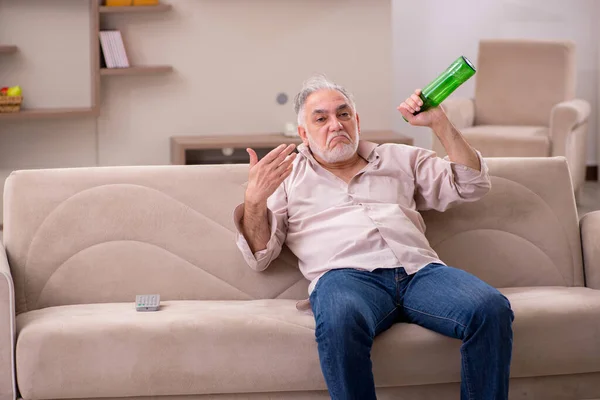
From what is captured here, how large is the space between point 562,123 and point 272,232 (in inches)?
141

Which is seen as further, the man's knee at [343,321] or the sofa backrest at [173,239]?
the sofa backrest at [173,239]

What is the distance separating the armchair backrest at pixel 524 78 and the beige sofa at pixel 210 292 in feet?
10.9

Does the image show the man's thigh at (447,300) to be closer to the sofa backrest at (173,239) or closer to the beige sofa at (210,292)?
the beige sofa at (210,292)

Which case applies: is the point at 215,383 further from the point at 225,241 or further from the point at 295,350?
the point at 225,241

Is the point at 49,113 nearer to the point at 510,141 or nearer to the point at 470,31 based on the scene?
the point at 510,141

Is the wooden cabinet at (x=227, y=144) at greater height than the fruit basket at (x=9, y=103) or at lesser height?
lesser

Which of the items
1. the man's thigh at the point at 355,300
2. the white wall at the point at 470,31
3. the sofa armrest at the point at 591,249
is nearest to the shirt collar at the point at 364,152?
the man's thigh at the point at 355,300

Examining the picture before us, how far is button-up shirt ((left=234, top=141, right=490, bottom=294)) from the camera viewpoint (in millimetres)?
2512

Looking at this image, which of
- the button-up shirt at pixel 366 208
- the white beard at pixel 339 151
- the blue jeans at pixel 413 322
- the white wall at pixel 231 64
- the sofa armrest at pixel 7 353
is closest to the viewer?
the blue jeans at pixel 413 322

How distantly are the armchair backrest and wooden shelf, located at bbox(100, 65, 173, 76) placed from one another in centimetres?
224

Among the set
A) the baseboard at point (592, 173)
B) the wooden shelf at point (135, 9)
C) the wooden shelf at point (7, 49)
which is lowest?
the baseboard at point (592, 173)

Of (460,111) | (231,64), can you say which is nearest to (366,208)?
(231,64)

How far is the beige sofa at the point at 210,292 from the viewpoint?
2324 mm

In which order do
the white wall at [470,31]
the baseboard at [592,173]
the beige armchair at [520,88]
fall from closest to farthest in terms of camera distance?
the beige armchair at [520,88], the white wall at [470,31], the baseboard at [592,173]
